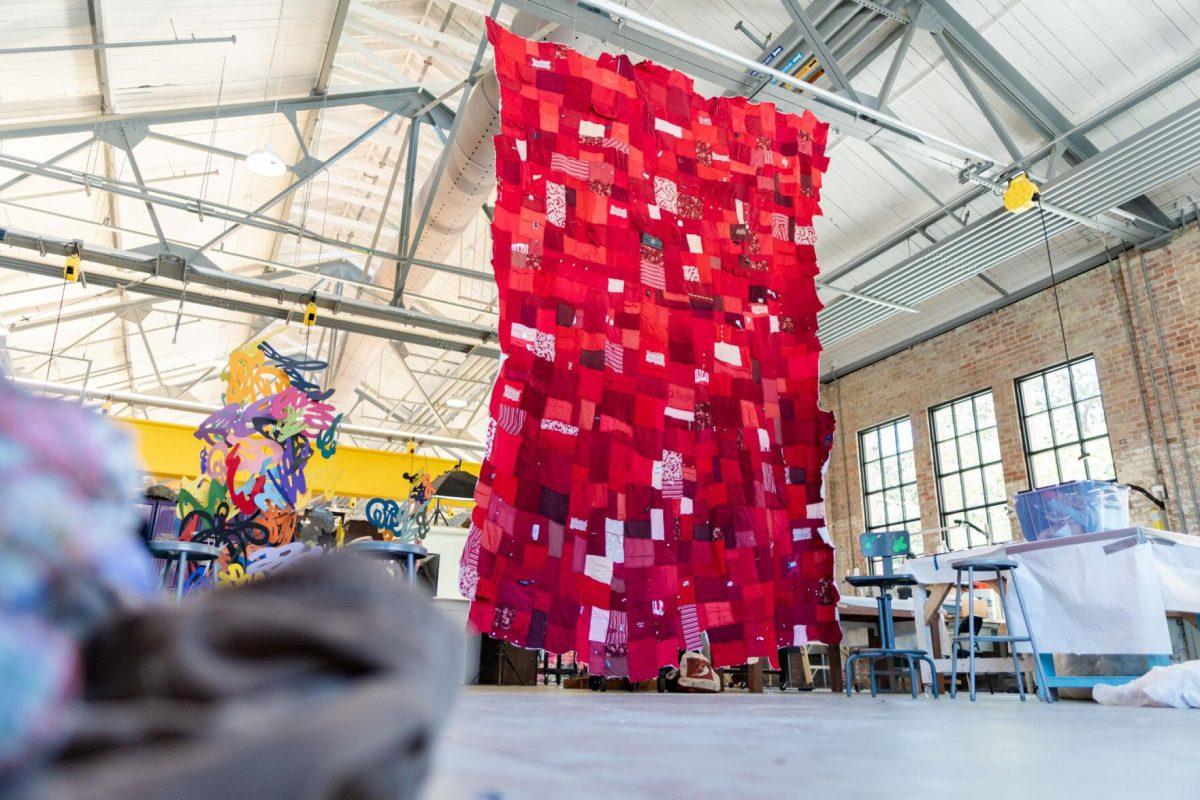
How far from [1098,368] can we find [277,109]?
7984mm

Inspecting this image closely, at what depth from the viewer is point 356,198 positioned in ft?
33.4

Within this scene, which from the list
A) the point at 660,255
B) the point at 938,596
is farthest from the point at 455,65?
the point at 938,596

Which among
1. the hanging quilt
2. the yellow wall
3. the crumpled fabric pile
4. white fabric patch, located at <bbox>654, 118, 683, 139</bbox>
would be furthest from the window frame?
the crumpled fabric pile

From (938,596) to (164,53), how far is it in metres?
6.54

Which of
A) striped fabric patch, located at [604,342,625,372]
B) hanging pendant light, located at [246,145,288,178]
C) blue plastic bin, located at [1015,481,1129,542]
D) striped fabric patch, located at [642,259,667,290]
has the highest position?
hanging pendant light, located at [246,145,288,178]

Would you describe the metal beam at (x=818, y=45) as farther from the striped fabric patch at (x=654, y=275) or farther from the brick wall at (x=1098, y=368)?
the brick wall at (x=1098, y=368)

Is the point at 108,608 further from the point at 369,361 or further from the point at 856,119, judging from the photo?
the point at 369,361

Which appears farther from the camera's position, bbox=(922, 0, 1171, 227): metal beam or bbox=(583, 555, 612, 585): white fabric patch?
bbox=(922, 0, 1171, 227): metal beam

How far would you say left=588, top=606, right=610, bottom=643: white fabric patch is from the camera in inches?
137

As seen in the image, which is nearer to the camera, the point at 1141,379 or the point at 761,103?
the point at 761,103

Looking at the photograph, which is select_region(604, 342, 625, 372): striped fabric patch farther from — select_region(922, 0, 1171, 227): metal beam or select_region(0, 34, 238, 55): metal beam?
select_region(0, 34, 238, 55): metal beam

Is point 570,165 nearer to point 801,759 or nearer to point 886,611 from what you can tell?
point 886,611

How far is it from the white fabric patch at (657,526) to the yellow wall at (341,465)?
2.54 metres

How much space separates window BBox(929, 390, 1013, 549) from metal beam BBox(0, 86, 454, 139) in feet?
21.2
